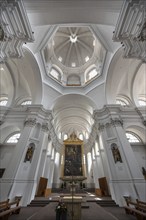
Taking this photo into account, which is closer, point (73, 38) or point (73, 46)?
point (73, 38)

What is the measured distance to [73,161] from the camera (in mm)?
13586

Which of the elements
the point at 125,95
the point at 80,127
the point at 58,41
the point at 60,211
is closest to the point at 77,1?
the point at 60,211

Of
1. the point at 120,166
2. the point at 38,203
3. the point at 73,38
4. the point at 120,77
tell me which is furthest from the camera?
the point at 73,38

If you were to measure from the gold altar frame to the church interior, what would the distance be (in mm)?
106

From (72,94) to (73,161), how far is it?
829 centimetres

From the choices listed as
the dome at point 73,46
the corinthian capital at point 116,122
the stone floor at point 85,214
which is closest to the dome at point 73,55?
the dome at point 73,46

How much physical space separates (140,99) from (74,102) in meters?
8.79

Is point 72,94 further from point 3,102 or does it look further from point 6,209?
point 6,209

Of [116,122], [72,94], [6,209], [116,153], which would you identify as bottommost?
[6,209]

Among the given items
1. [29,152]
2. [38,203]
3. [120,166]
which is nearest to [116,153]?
[120,166]

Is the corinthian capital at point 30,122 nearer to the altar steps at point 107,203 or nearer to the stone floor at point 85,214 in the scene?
the stone floor at point 85,214

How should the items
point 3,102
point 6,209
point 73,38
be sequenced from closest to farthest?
point 6,209 → point 3,102 → point 73,38

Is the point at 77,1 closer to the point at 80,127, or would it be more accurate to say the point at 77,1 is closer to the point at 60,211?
the point at 60,211

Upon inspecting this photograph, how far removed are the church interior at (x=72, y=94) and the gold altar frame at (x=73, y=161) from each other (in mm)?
106
